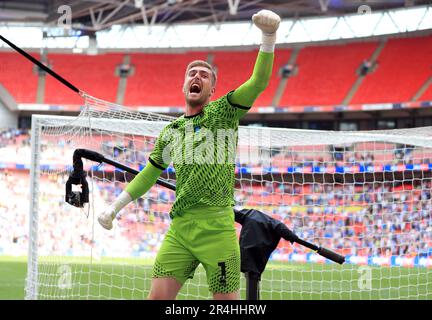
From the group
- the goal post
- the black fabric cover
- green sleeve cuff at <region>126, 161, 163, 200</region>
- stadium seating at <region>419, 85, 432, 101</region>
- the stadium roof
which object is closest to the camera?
green sleeve cuff at <region>126, 161, 163, 200</region>

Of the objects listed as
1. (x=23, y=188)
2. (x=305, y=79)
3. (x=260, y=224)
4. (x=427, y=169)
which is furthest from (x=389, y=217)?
(x=305, y=79)

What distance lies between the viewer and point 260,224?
13.7ft

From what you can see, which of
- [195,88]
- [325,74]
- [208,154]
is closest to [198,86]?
[195,88]

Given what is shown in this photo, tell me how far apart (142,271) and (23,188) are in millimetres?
10906

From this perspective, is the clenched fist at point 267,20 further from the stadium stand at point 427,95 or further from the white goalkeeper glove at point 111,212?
the stadium stand at point 427,95

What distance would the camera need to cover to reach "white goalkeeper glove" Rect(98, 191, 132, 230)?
12.6 ft

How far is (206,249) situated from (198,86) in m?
0.88

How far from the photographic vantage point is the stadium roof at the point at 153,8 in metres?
29.0

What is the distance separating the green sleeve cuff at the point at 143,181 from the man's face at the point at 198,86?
1.55 ft

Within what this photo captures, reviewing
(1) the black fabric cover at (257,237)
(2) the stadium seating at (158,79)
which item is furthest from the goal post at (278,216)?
(2) the stadium seating at (158,79)

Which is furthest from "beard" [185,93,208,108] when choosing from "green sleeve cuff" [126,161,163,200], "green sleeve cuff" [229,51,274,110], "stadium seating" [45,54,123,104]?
"stadium seating" [45,54,123,104]

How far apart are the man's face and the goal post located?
108 inches

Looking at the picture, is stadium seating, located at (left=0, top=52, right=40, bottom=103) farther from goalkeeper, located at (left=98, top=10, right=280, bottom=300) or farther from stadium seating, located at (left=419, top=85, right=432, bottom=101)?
goalkeeper, located at (left=98, top=10, right=280, bottom=300)

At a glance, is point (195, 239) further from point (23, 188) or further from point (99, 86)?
point (99, 86)
